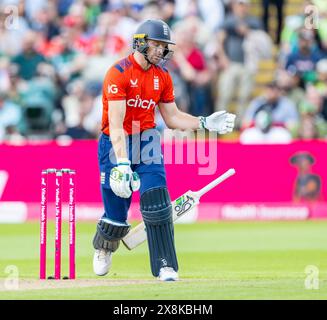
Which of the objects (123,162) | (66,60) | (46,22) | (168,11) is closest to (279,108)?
(168,11)

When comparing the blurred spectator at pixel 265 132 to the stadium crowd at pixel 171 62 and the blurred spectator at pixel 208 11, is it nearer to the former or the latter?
the stadium crowd at pixel 171 62

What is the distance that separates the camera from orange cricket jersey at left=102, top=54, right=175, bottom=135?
33.8 feet

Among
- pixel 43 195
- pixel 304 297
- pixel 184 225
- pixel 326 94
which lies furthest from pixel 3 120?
pixel 304 297

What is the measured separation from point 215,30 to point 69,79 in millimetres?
2769

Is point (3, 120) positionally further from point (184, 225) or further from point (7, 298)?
point (7, 298)

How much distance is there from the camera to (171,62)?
2052cm

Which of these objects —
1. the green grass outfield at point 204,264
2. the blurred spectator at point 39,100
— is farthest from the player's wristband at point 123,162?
the blurred spectator at point 39,100

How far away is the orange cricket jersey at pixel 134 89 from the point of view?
10.3 m

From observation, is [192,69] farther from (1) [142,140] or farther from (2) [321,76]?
(1) [142,140]

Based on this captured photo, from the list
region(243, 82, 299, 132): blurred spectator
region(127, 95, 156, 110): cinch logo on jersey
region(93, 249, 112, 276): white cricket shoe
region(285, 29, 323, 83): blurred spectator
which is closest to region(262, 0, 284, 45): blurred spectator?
region(285, 29, 323, 83): blurred spectator

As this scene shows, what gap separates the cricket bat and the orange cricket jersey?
783 millimetres

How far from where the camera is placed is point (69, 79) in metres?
20.5

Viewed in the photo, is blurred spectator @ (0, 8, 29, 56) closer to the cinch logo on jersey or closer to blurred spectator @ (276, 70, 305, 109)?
blurred spectator @ (276, 70, 305, 109)

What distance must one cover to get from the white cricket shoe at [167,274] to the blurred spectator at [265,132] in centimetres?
889
